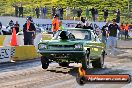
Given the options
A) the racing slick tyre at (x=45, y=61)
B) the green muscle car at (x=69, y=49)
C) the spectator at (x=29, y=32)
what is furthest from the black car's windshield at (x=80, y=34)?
the spectator at (x=29, y=32)

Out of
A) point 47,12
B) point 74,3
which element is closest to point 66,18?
point 47,12

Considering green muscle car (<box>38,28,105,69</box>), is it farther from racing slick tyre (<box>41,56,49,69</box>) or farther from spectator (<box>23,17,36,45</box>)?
spectator (<box>23,17,36,45</box>)

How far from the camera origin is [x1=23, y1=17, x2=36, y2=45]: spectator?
816 inches

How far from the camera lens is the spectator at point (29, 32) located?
20.7 meters

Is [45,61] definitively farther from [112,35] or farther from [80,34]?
[112,35]

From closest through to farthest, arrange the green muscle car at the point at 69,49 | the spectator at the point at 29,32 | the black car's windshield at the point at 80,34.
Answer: the green muscle car at the point at 69,49, the black car's windshield at the point at 80,34, the spectator at the point at 29,32

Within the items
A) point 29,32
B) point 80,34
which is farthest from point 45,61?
point 29,32

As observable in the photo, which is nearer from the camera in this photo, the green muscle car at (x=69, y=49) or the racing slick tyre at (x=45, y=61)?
the green muscle car at (x=69, y=49)

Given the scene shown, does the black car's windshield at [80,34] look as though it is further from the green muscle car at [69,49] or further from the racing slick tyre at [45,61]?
the racing slick tyre at [45,61]

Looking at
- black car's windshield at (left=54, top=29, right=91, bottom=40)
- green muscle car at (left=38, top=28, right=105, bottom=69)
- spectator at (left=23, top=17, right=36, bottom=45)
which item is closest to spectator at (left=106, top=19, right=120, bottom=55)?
spectator at (left=23, top=17, right=36, bottom=45)

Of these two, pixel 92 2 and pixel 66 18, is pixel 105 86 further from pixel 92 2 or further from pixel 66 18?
pixel 92 2

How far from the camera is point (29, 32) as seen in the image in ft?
68.3

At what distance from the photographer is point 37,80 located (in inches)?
432

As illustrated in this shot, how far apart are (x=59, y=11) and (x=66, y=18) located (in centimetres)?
237
